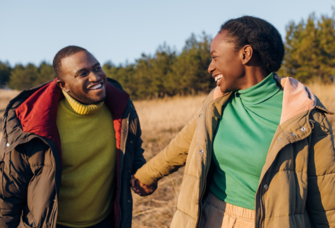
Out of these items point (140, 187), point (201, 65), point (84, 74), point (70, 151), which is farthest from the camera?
point (201, 65)

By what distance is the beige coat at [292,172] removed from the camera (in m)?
1.41

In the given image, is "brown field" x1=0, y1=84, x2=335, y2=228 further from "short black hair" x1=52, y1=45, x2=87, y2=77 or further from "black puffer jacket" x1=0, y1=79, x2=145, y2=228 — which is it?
"short black hair" x1=52, y1=45, x2=87, y2=77

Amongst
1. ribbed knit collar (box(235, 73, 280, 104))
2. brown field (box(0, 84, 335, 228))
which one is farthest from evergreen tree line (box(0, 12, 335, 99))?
ribbed knit collar (box(235, 73, 280, 104))

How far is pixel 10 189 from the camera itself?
181 centimetres

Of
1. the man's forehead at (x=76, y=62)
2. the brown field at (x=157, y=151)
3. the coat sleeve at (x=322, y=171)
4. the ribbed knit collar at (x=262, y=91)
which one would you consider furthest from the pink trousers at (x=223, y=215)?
the brown field at (x=157, y=151)

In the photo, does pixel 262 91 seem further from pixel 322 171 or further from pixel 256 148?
pixel 322 171

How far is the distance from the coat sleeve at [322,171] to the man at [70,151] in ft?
4.62

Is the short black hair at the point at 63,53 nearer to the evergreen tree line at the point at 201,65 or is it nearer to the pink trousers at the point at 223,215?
the pink trousers at the point at 223,215

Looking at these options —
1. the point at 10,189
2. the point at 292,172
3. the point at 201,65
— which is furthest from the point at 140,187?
the point at 201,65

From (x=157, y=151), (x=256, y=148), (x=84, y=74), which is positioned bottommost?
(x=157, y=151)

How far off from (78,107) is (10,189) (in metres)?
0.76

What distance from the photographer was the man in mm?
1825

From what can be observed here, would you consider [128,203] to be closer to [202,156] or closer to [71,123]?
[71,123]

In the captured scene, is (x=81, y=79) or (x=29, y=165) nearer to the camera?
(x=29, y=165)
